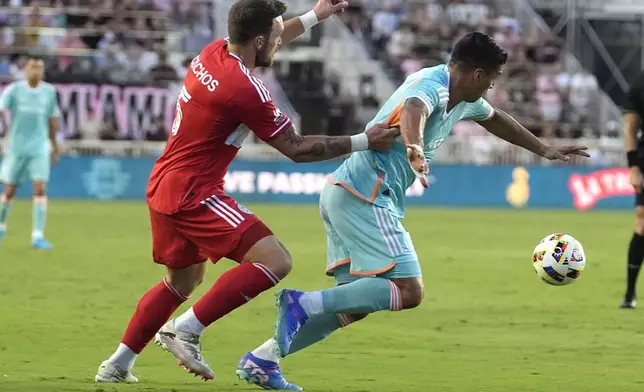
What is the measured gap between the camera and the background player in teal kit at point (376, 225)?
24.8 ft

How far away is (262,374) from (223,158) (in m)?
1.28

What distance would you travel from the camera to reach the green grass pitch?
8281 millimetres

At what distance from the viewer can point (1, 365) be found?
850 centimetres

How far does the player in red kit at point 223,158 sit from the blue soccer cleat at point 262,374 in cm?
25

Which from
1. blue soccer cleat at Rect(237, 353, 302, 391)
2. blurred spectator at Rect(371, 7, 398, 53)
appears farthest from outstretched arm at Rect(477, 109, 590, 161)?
blurred spectator at Rect(371, 7, 398, 53)

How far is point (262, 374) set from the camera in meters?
7.55

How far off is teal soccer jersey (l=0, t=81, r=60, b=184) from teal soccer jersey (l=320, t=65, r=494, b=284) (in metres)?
11.4

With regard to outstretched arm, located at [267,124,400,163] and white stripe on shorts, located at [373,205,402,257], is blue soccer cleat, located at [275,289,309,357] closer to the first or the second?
white stripe on shorts, located at [373,205,402,257]

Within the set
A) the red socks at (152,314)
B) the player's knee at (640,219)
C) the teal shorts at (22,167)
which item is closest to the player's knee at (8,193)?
the teal shorts at (22,167)

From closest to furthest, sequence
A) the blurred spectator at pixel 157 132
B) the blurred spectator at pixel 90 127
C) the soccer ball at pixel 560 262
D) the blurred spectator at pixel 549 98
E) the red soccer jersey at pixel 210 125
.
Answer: the red soccer jersey at pixel 210 125, the soccer ball at pixel 560 262, the blurred spectator at pixel 90 127, the blurred spectator at pixel 157 132, the blurred spectator at pixel 549 98

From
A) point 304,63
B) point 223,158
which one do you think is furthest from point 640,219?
point 304,63

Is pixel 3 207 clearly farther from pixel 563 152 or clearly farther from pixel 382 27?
pixel 382 27

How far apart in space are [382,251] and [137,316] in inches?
60.8

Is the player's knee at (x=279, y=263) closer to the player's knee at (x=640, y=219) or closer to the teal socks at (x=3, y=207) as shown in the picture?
the player's knee at (x=640, y=219)
